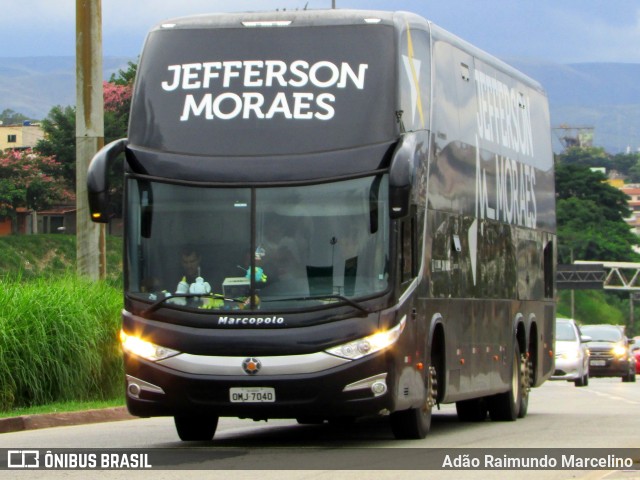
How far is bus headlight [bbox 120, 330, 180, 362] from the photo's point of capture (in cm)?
1298

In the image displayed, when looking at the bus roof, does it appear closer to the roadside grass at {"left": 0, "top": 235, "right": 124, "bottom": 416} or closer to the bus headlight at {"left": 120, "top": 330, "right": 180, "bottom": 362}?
the bus headlight at {"left": 120, "top": 330, "right": 180, "bottom": 362}

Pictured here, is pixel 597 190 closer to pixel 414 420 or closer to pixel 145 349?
pixel 414 420

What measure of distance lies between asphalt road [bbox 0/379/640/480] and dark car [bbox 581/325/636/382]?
2038 cm

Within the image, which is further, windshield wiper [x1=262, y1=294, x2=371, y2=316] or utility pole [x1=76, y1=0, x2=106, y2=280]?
utility pole [x1=76, y1=0, x2=106, y2=280]

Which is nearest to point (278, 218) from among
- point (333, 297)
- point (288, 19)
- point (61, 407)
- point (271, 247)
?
point (271, 247)

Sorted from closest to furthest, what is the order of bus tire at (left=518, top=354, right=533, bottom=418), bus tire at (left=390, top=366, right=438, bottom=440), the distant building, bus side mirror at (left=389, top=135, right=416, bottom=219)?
bus side mirror at (left=389, top=135, right=416, bottom=219), bus tire at (left=390, top=366, right=438, bottom=440), bus tire at (left=518, top=354, right=533, bottom=418), the distant building

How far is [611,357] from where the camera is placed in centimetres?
4216

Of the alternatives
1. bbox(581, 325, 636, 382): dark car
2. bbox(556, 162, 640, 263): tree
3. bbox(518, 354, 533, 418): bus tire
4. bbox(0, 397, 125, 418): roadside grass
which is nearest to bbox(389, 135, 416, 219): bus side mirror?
bbox(0, 397, 125, 418): roadside grass

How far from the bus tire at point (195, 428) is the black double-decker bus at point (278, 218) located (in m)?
1.53

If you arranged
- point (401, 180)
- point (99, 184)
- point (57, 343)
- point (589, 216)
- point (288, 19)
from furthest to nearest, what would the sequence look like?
point (589, 216)
point (57, 343)
point (288, 19)
point (99, 184)
point (401, 180)

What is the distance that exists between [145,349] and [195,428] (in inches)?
81.0

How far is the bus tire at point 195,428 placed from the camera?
14805mm

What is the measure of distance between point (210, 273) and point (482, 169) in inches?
210

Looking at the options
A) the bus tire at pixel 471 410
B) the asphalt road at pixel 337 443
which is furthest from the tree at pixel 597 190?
the bus tire at pixel 471 410
